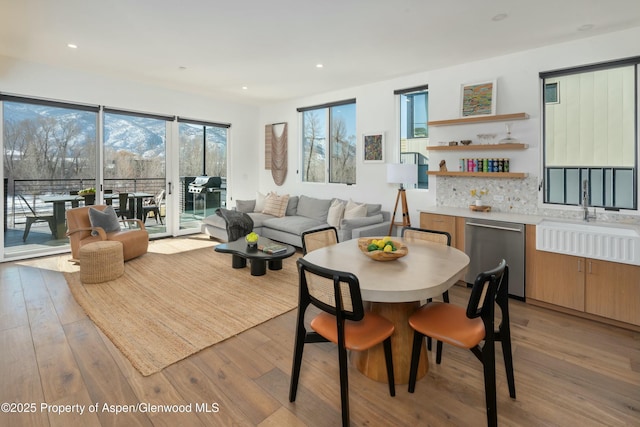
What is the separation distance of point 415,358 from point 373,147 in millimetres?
4011

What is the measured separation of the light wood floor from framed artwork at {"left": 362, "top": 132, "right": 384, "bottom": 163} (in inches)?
128

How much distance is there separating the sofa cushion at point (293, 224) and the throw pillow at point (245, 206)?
80 cm

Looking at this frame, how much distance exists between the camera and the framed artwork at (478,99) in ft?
13.7

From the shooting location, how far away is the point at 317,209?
237 inches

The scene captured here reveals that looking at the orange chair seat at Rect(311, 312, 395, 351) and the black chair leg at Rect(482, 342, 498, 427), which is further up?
the orange chair seat at Rect(311, 312, 395, 351)

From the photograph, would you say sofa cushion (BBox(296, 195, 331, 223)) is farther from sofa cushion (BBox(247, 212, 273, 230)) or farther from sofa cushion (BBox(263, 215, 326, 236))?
sofa cushion (BBox(247, 212, 273, 230))

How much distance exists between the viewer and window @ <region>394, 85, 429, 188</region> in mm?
4992

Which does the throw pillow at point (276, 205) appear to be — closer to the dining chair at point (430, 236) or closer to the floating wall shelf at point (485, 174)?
the floating wall shelf at point (485, 174)

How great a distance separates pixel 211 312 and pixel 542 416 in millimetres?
2671

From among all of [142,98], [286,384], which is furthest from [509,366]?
[142,98]

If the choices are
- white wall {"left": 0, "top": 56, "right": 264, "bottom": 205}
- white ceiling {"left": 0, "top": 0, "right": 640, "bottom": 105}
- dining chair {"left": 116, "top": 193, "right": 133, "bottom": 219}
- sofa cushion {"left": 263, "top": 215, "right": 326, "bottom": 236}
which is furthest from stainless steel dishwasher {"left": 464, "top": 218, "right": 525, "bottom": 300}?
dining chair {"left": 116, "top": 193, "right": 133, "bottom": 219}

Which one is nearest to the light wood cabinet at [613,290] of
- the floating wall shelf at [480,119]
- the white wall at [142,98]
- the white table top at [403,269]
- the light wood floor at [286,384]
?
the light wood floor at [286,384]

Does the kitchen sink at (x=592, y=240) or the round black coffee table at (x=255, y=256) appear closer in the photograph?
the kitchen sink at (x=592, y=240)

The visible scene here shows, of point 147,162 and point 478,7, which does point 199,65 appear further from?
point 478,7
